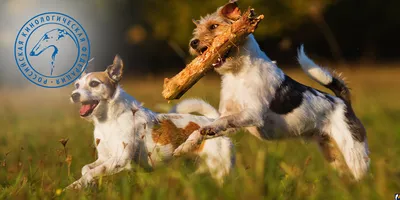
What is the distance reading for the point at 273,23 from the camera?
22.0m

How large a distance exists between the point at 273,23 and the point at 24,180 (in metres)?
19.1

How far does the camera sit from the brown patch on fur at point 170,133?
4.31m

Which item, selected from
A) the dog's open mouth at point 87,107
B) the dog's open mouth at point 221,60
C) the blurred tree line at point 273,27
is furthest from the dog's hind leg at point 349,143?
the blurred tree line at point 273,27

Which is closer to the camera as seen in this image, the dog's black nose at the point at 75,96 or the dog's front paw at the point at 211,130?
the dog's front paw at the point at 211,130

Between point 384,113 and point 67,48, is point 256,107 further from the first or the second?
point 384,113

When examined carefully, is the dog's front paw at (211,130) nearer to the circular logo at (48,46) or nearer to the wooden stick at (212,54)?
the wooden stick at (212,54)

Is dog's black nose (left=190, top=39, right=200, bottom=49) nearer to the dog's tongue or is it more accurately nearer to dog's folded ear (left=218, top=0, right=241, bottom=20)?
dog's folded ear (left=218, top=0, right=241, bottom=20)

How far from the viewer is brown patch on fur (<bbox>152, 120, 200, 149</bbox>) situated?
431cm

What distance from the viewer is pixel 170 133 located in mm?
4340

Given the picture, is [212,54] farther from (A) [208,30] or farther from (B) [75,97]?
(B) [75,97]

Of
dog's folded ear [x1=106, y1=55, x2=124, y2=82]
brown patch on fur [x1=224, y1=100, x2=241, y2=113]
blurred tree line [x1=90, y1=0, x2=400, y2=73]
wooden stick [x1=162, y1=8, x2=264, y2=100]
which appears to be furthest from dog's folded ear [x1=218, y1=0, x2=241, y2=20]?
blurred tree line [x1=90, y1=0, x2=400, y2=73]

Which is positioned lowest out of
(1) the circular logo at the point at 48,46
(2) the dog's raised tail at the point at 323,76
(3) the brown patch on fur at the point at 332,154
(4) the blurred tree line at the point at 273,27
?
(4) the blurred tree line at the point at 273,27

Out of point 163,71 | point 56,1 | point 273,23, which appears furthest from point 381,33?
point 56,1

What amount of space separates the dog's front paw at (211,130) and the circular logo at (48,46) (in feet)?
3.94
